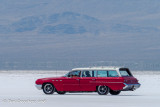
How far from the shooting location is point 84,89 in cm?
2925

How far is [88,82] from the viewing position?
2917 centimetres

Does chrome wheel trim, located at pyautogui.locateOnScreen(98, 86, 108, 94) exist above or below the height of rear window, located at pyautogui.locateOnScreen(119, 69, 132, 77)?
below

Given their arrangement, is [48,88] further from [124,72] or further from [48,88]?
[124,72]

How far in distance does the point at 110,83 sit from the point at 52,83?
295 centimetres

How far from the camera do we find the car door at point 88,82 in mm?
29062

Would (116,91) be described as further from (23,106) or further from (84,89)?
(23,106)

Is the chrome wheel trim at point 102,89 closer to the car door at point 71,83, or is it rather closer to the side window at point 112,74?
the side window at point 112,74

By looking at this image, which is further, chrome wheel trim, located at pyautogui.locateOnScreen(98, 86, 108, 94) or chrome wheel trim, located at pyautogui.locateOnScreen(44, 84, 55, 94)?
chrome wheel trim, located at pyautogui.locateOnScreen(44, 84, 55, 94)

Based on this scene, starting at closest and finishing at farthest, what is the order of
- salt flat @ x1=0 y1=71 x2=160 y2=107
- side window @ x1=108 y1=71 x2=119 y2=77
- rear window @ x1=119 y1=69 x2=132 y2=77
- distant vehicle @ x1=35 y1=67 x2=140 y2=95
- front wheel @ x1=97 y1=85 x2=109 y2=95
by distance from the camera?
salt flat @ x1=0 y1=71 x2=160 y2=107
distant vehicle @ x1=35 y1=67 x2=140 y2=95
front wheel @ x1=97 y1=85 x2=109 y2=95
side window @ x1=108 y1=71 x2=119 y2=77
rear window @ x1=119 y1=69 x2=132 y2=77

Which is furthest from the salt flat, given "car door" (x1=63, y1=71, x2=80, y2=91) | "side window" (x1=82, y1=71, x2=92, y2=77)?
"side window" (x1=82, y1=71, x2=92, y2=77)

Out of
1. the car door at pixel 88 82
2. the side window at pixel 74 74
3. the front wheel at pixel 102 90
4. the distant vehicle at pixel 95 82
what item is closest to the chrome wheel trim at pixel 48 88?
the distant vehicle at pixel 95 82

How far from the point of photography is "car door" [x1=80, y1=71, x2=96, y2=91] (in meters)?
29.1

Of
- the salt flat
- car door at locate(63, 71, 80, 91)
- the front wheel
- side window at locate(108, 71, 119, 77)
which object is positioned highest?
side window at locate(108, 71, 119, 77)

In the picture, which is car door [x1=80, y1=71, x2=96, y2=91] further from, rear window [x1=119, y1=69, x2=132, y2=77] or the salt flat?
Answer: rear window [x1=119, y1=69, x2=132, y2=77]
